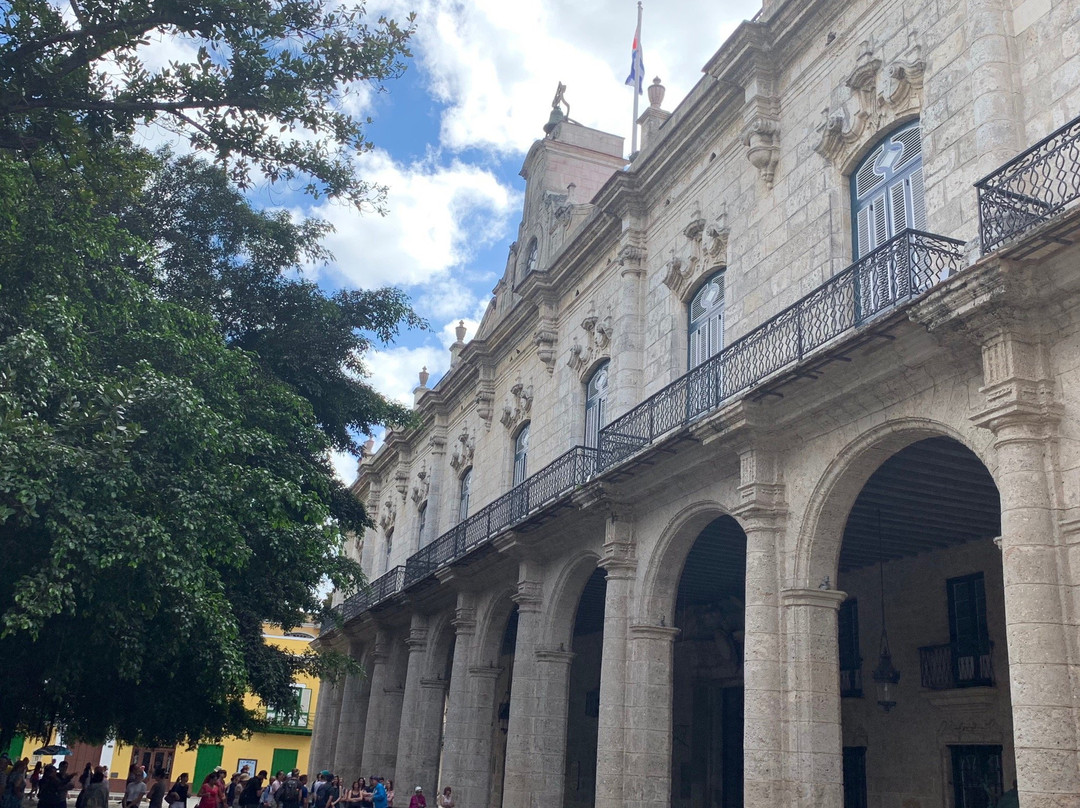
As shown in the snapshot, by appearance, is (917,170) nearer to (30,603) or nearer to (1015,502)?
(1015,502)

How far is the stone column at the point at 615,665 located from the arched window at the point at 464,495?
1039 centimetres

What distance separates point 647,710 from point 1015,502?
6.58 metres

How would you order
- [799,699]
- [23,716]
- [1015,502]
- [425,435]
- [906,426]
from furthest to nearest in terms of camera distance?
[425,435]
[23,716]
[799,699]
[906,426]
[1015,502]

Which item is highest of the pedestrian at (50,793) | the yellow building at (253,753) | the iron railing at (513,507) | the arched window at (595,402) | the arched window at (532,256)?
the arched window at (532,256)

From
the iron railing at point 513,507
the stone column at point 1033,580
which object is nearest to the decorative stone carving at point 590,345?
the iron railing at point 513,507

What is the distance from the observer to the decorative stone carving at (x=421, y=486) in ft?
91.9

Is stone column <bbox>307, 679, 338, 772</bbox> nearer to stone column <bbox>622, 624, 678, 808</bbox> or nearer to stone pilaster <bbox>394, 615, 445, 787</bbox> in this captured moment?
stone pilaster <bbox>394, 615, 445, 787</bbox>

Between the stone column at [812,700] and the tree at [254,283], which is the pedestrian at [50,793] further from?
the stone column at [812,700]

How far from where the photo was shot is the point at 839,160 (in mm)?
12062

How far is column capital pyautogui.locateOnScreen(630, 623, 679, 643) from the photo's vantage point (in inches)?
535

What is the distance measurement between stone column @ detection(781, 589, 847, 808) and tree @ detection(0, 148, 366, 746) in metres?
5.55

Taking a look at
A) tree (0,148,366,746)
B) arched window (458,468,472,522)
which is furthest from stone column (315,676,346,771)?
tree (0,148,366,746)

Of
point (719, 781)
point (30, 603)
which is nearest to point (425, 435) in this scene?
point (719, 781)

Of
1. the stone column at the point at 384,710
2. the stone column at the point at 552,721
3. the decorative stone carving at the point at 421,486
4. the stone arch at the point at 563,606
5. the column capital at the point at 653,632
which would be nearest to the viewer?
the column capital at the point at 653,632
